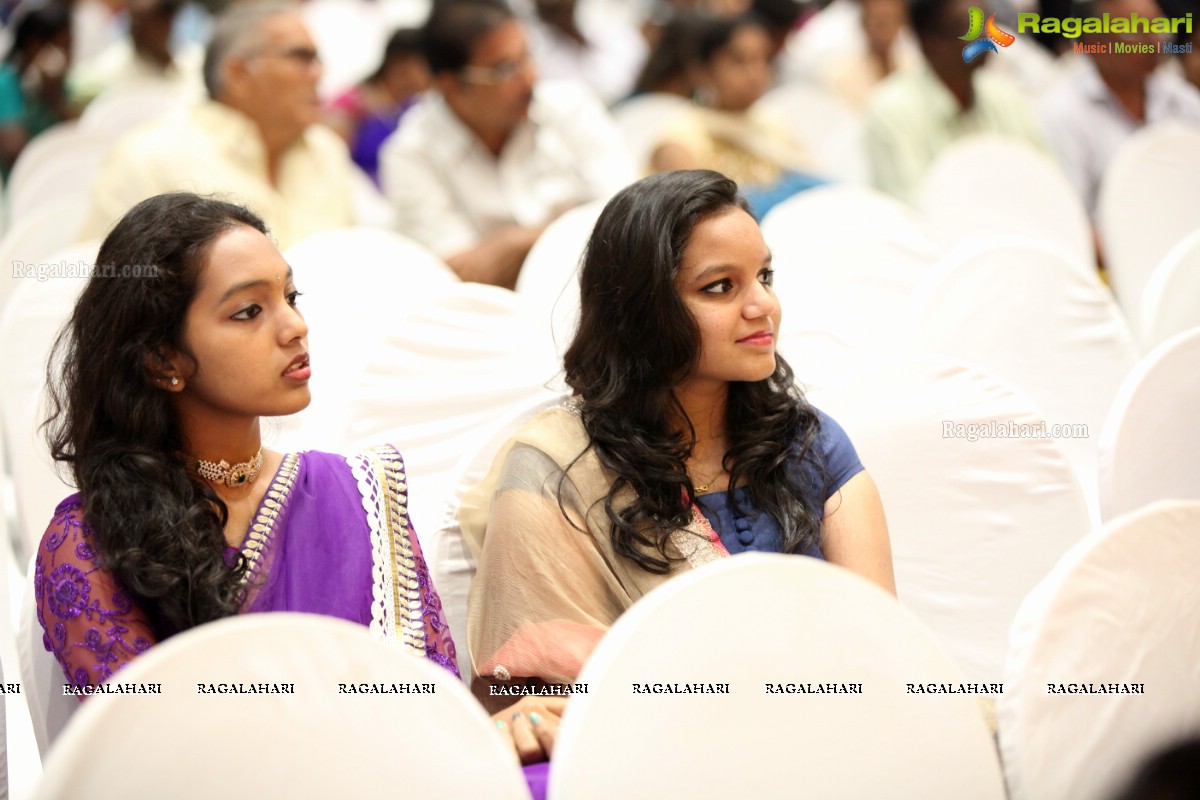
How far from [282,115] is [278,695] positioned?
2.72m

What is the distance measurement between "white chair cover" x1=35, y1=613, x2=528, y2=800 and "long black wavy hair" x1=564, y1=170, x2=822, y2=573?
586 millimetres

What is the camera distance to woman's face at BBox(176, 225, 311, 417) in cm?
156

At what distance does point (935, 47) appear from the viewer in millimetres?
4504

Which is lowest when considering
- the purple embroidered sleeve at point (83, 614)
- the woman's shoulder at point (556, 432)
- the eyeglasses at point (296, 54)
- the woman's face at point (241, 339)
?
the purple embroidered sleeve at point (83, 614)

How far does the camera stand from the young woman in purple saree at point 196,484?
1.45 meters

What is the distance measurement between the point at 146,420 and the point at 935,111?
3.54 meters

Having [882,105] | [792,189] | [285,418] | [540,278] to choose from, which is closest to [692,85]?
[882,105]

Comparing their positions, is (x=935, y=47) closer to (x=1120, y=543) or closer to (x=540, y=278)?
(x=540, y=278)

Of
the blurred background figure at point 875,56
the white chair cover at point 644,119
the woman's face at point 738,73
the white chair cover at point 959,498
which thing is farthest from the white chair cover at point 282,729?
the blurred background figure at point 875,56

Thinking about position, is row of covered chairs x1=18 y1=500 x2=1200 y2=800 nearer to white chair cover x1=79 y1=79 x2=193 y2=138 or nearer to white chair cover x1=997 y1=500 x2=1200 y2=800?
white chair cover x1=997 y1=500 x2=1200 y2=800

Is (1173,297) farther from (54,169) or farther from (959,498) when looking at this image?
(54,169)

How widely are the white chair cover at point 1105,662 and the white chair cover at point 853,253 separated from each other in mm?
1410

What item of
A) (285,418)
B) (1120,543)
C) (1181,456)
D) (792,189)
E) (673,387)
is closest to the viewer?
(1120,543)

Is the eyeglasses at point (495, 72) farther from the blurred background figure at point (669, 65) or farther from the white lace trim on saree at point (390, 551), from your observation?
the white lace trim on saree at point (390, 551)
